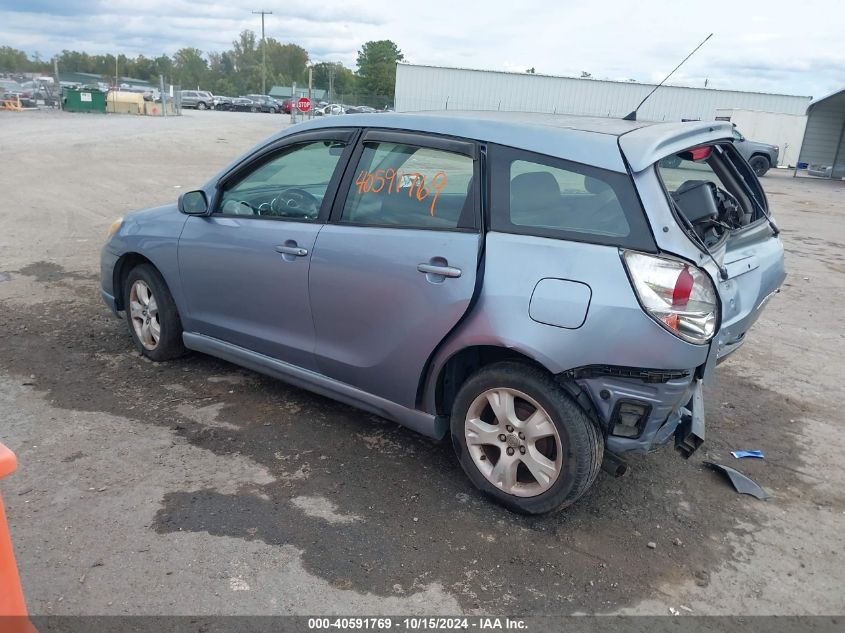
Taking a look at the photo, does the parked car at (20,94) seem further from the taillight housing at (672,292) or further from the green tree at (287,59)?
the green tree at (287,59)

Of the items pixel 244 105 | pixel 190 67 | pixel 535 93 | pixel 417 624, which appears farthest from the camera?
pixel 190 67

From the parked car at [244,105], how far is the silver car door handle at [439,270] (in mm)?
60920

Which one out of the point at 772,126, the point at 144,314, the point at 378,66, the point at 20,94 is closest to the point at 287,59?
the point at 378,66

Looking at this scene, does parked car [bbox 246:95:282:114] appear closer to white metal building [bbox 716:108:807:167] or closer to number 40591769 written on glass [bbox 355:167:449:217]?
white metal building [bbox 716:108:807:167]

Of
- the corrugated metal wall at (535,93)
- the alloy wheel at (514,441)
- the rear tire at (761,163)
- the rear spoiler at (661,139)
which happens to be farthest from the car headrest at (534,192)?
the corrugated metal wall at (535,93)

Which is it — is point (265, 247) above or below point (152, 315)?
above

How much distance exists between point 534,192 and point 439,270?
0.58 metres

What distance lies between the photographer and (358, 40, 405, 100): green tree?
89.4 m

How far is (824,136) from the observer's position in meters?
32.0

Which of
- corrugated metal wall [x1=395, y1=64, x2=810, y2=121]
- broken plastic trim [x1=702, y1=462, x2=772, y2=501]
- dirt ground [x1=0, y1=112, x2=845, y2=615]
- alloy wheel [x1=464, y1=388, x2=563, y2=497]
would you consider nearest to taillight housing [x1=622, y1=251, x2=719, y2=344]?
alloy wheel [x1=464, y1=388, x2=563, y2=497]

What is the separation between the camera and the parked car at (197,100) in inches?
2244

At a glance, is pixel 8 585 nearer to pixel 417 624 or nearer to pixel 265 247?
pixel 417 624

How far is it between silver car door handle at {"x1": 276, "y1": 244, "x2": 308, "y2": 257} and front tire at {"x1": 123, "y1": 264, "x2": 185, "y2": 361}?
1.28 m

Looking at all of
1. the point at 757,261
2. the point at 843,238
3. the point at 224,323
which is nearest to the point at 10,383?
the point at 224,323
